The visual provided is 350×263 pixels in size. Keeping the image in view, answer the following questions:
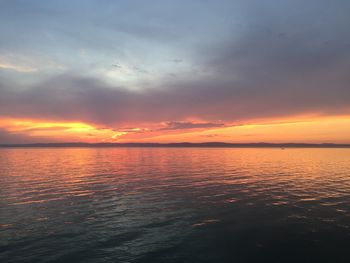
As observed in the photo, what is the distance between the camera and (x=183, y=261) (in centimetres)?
1836

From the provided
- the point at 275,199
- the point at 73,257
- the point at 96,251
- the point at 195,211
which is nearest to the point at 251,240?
the point at 195,211

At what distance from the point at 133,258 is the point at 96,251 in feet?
10.2

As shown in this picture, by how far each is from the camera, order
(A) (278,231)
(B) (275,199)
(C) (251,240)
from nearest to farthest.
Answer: (C) (251,240) → (A) (278,231) → (B) (275,199)

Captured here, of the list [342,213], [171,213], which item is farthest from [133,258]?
[342,213]

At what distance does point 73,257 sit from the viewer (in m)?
19.1

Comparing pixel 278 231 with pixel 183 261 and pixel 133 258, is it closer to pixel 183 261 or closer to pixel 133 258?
pixel 183 261

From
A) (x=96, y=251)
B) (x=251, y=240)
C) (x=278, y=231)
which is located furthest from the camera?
(x=278, y=231)

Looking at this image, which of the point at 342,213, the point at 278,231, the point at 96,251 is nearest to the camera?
the point at 96,251

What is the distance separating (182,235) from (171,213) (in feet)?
22.8

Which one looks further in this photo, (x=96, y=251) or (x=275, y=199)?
(x=275, y=199)

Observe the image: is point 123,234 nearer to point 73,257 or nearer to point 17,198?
point 73,257

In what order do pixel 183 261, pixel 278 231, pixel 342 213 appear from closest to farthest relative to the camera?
pixel 183 261 → pixel 278 231 → pixel 342 213

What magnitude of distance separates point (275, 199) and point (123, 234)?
2252 centimetres

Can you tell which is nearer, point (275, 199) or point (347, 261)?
point (347, 261)
